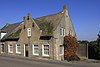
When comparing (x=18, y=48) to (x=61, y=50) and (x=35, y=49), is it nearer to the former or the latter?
(x=35, y=49)

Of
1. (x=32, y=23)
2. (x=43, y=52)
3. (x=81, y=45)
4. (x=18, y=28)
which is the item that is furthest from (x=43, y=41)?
(x=18, y=28)

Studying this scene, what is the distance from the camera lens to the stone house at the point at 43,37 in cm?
3312

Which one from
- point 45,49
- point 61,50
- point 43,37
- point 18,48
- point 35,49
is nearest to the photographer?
point 45,49

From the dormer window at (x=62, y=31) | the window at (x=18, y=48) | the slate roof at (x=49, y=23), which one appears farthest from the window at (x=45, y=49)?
the window at (x=18, y=48)

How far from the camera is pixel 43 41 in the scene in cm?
3388

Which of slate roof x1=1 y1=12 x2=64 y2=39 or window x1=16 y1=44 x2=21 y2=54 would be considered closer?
slate roof x1=1 y1=12 x2=64 y2=39

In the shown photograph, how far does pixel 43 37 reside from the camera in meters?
34.2

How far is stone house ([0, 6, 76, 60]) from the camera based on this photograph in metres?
33.1

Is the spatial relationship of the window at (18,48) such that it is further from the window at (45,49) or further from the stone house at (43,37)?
the window at (45,49)

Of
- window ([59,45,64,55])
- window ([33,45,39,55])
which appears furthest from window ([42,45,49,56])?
window ([59,45,64,55])

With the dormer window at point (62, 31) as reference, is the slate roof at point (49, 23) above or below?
above

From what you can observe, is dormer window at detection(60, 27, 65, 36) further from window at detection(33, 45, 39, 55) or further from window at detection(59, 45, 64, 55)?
window at detection(33, 45, 39, 55)

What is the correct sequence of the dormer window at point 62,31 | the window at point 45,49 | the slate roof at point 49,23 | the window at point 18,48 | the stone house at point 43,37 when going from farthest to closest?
the window at point 18,48
the dormer window at point 62,31
the slate roof at point 49,23
the window at point 45,49
the stone house at point 43,37

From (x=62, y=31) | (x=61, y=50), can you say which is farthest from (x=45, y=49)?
(x=62, y=31)
